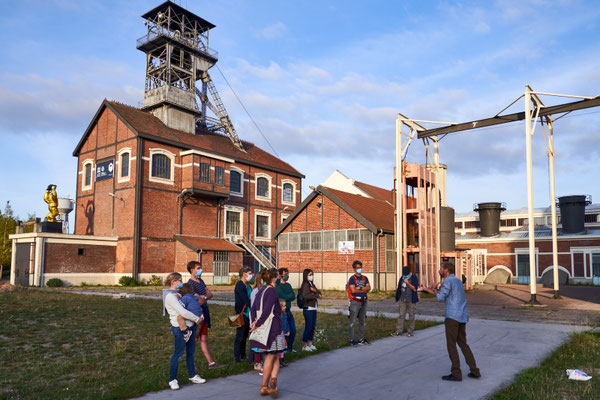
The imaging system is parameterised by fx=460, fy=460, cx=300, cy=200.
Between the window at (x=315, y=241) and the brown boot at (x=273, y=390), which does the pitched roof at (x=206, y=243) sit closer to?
the window at (x=315, y=241)

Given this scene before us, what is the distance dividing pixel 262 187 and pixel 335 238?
16854 millimetres

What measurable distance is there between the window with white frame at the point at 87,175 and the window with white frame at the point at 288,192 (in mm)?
18122

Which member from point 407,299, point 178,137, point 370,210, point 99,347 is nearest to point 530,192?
point 407,299

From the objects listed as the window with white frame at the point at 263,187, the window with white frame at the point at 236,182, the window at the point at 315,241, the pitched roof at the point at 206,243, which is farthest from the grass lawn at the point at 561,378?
the window with white frame at the point at 263,187

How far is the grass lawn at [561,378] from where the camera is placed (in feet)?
21.5

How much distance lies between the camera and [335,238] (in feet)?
98.8

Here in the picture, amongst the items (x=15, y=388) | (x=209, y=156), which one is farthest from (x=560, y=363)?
(x=209, y=156)

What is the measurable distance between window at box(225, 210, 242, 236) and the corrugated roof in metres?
13.2

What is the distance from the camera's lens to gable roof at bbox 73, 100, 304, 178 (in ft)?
118

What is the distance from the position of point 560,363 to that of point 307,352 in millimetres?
4860

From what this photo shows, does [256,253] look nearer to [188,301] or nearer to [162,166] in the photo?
[162,166]

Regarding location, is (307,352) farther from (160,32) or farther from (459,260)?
(160,32)

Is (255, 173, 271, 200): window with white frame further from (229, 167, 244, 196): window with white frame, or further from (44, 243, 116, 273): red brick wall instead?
(44, 243, 116, 273): red brick wall

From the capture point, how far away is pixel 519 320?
49.0ft
